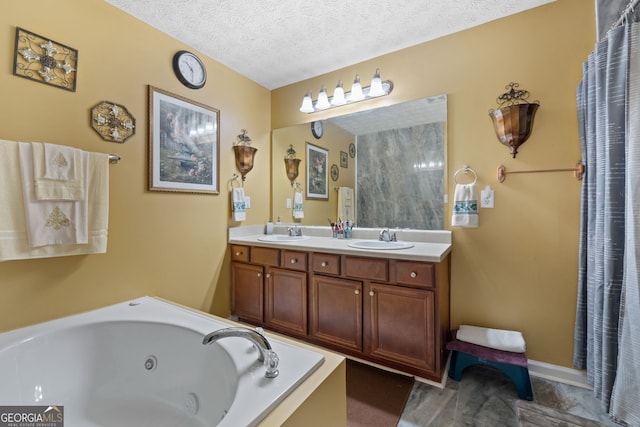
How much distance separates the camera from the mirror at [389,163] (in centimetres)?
211

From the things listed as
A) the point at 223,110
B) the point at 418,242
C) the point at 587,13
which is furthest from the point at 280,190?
the point at 587,13

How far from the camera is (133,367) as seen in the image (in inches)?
55.1

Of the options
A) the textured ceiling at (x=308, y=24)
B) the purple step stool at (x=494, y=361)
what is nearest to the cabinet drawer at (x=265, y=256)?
the purple step stool at (x=494, y=361)

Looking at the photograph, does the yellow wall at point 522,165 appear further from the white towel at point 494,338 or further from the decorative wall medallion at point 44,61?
the decorative wall medallion at point 44,61

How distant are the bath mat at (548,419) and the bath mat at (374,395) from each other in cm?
63

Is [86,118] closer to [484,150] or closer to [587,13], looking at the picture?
[484,150]

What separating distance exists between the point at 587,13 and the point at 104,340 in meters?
3.39

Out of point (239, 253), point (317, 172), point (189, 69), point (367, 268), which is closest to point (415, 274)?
point (367, 268)

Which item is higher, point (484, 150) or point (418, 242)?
point (484, 150)

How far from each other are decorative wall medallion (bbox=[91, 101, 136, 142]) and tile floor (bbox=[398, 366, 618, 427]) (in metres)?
2.43

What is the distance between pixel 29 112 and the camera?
1.43 meters

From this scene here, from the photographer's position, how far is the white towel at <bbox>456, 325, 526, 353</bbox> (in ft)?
5.34

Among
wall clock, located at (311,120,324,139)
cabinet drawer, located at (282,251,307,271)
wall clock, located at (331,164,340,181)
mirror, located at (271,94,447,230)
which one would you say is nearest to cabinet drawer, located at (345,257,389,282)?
cabinet drawer, located at (282,251,307,271)

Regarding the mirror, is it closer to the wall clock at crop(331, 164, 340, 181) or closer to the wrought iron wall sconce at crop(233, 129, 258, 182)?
the wall clock at crop(331, 164, 340, 181)
